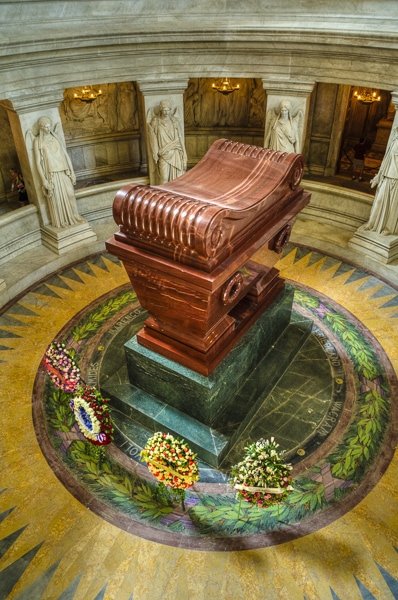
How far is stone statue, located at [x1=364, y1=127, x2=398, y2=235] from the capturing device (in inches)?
258

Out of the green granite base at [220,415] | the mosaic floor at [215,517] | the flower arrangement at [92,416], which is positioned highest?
the flower arrangement at [92,416]

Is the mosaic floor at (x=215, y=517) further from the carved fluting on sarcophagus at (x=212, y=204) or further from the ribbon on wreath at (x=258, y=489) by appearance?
the carved fluting on sarcophagus at (x=212, y=204)

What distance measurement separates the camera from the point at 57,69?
6.54 meters

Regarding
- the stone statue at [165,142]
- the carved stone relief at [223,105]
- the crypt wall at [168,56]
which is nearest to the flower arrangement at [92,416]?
the crypt wall at [168,56]

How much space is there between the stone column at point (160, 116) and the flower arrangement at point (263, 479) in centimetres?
588

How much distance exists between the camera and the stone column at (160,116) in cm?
754

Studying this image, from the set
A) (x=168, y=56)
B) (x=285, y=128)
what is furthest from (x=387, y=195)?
(x=168, y=56)

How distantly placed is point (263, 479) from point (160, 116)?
6.36m

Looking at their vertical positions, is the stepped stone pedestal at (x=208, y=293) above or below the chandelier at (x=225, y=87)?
below

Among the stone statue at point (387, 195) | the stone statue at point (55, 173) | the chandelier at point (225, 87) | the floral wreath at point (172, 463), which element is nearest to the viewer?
the floral wreath at point (172, 463)

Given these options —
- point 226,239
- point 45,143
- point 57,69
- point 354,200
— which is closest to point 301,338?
point 226,239

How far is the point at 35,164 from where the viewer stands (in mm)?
6984

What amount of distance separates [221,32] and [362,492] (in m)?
6.94

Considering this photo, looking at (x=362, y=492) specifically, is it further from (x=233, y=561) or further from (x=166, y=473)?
(x=166, y=473)
